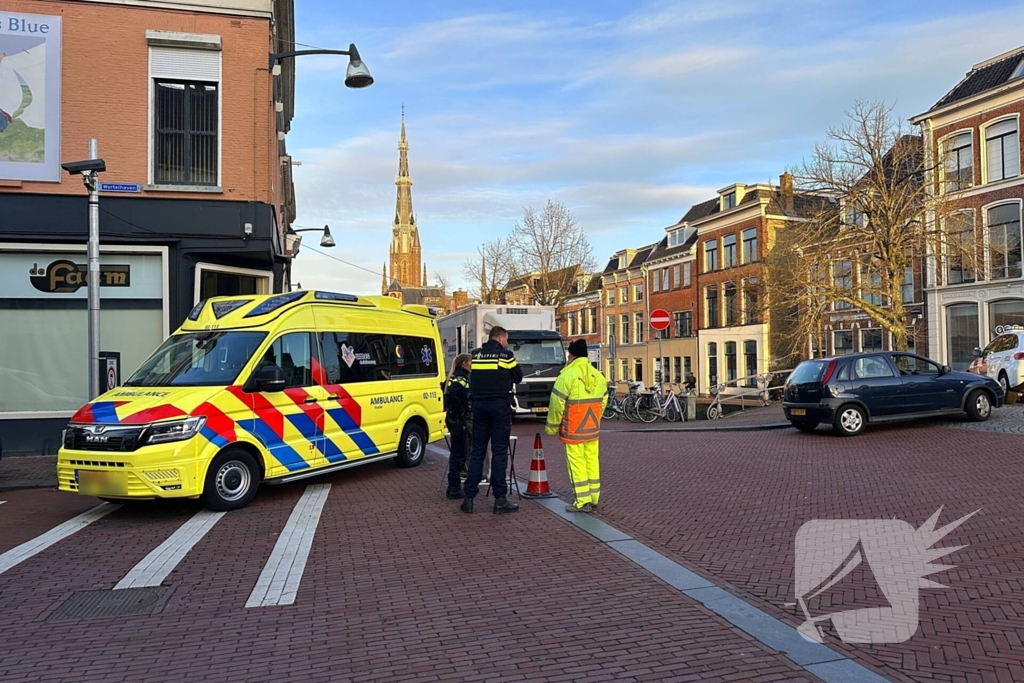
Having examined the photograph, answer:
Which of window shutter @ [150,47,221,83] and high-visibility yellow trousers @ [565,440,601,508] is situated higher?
window shutter @ [150,47,221,83]

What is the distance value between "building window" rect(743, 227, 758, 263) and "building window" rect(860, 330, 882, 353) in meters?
8.46

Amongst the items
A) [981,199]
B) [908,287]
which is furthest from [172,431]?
[908,287]

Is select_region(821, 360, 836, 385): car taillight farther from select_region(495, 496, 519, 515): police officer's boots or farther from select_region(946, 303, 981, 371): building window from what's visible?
select_region(946, 303, 981, 371): building window

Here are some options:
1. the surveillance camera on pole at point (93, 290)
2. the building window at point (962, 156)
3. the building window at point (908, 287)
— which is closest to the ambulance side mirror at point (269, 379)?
the surveillance camera on pole at point (93, 290)

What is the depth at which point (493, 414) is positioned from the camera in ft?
26.2

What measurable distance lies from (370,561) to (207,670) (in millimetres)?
2216

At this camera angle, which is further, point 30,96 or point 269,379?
point 30,96

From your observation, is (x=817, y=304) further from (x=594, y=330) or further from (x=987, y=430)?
(x=594, y=330)

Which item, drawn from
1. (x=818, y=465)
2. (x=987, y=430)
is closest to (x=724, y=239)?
(x=987, y=430)

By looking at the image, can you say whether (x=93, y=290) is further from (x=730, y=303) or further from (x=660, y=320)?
(x=730, y=303)

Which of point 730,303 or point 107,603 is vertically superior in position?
point 730,303

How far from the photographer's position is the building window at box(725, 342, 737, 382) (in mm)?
44406

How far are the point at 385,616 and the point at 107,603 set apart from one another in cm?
207

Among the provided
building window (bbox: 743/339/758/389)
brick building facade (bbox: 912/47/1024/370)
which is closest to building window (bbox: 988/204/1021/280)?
brick building facade (bbox: 912/47/1024/370)
